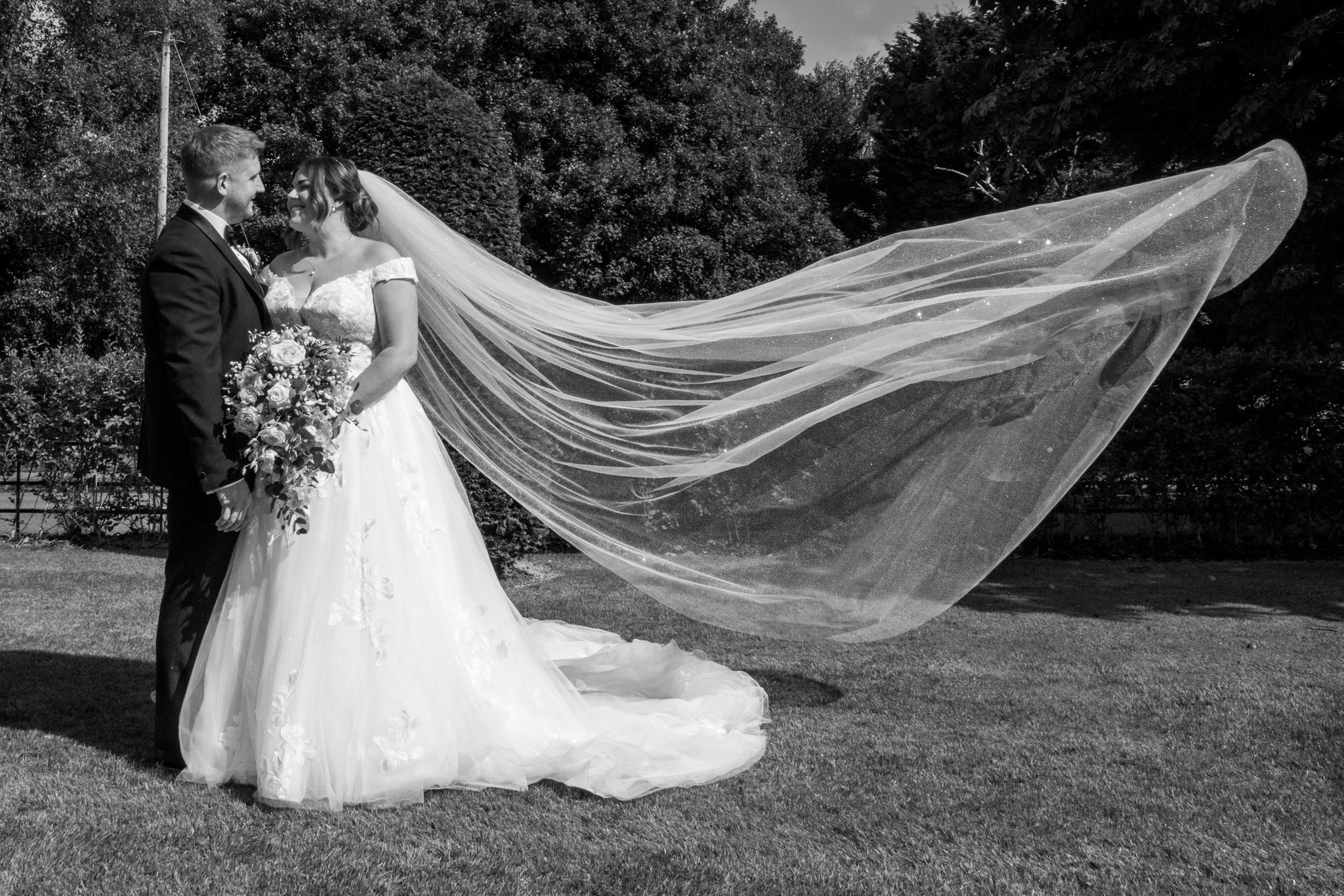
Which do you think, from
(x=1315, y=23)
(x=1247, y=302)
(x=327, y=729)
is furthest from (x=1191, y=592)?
(x=327, y=729)

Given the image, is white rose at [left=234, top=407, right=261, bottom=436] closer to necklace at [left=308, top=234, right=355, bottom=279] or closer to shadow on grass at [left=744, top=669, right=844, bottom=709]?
necklace at [left=308, top=234, right=355, bottom=279]

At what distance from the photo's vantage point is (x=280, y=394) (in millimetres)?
4113

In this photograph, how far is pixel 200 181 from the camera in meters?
4.49

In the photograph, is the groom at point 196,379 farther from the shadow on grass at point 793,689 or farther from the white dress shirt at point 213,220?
the shadow on grass at point 793,689

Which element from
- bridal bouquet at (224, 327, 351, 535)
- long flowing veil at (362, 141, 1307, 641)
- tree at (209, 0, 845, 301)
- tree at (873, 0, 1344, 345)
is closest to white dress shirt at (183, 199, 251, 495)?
bridal bouquet at (224, 327, 351, 535)

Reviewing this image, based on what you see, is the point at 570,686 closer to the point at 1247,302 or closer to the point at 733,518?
the point at 733,518

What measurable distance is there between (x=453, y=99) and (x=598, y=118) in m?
8.97

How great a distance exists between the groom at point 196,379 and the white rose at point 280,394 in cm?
33

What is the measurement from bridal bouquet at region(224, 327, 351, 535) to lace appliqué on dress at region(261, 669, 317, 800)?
63 cm

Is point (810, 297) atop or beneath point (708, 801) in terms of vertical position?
atop

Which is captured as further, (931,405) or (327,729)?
(931,405)

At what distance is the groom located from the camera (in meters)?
4.26

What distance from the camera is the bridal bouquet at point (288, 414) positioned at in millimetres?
4156

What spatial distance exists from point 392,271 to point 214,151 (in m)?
0.84
